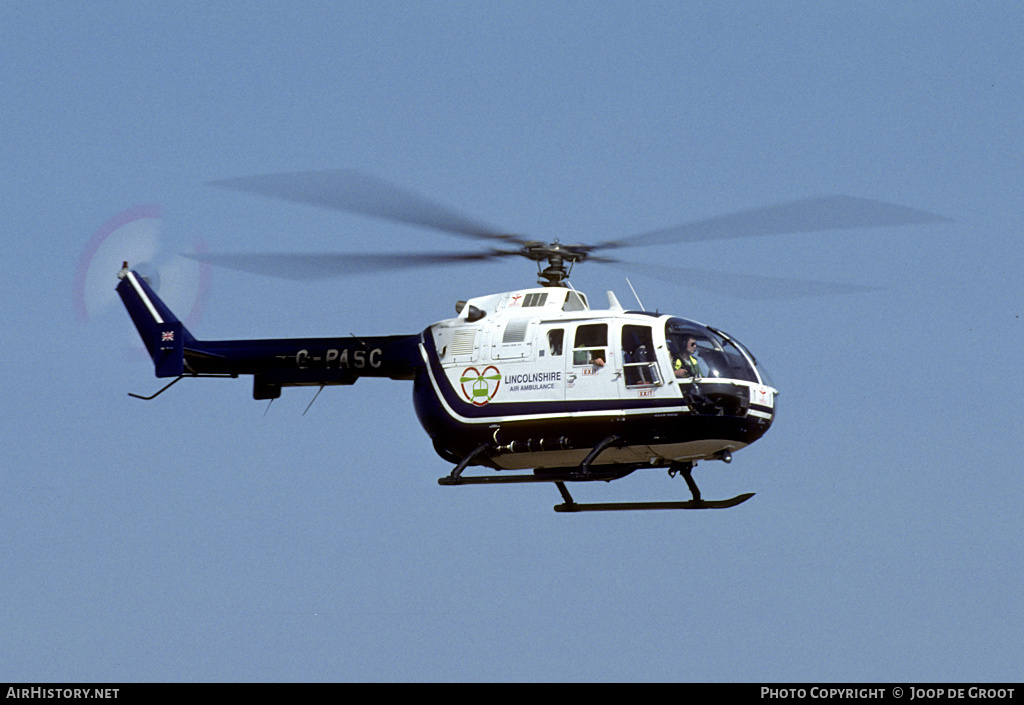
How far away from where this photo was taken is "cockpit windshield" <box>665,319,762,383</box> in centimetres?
3077

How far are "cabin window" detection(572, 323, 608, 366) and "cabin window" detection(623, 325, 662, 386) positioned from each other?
0.38 metres

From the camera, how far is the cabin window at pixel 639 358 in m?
30.9

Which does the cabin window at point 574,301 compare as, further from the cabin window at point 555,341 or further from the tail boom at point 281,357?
the tail boom at point 281,357

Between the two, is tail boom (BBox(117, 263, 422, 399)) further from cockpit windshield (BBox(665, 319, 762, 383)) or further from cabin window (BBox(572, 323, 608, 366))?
cockpit windshield (BBox(665, 319, 762, 383))

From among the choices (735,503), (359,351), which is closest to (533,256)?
(359,351)

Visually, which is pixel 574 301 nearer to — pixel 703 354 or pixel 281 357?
pixel 703 354

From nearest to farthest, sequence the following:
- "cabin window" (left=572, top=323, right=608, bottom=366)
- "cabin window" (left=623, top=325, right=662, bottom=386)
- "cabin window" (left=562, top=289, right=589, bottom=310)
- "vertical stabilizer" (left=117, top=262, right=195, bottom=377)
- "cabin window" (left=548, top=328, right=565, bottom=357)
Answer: "cabin window" (left=623, top=325, right=662, bottom=386), "cabin window" (left=572, top=323, right=608, bottom=366), "cabin window" (left=548, top=328, right=565, bottom=357), "cabin window" (left=562, top=289, right=589, bottom=310), "vertical stabilizer" (left=117, top=262, right=195, bottom=377)

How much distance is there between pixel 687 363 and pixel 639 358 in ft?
2.74

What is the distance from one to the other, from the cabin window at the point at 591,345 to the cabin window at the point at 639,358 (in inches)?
14.9

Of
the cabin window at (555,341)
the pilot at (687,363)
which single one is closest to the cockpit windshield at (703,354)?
the pilot at (687,363)

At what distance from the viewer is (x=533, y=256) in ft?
109

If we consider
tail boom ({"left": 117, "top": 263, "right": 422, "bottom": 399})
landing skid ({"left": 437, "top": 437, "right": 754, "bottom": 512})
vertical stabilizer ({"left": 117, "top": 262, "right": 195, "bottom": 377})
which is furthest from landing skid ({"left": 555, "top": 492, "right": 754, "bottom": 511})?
vertical stabilizer ({"left": 117, "top": 262, "right": 195, "bottom": 377})

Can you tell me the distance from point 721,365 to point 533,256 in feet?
14.5

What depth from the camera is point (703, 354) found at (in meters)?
31.0
